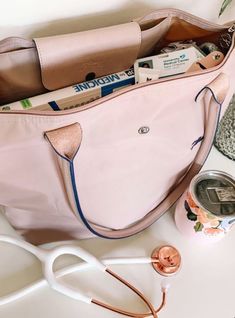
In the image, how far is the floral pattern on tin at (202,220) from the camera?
512mm

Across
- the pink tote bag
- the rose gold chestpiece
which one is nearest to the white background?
the pink tote bag

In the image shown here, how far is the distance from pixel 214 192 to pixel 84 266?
0.19m

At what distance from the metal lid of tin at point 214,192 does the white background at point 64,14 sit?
0.25 m

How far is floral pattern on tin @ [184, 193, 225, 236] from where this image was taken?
0.51 m

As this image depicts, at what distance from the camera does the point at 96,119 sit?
0.43m

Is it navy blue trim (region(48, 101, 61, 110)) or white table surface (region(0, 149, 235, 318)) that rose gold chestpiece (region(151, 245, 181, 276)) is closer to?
white table surface (region(0, 149, 235, 318))

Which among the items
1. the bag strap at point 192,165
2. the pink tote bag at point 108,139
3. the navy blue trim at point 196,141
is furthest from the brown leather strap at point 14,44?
the navy blue trim at point 196,141

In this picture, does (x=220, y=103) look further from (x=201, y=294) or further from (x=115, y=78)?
(x=201, y=294)

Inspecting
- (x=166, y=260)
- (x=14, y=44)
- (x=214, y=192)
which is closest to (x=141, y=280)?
(x=166, y=260)

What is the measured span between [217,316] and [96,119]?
28 centimetres

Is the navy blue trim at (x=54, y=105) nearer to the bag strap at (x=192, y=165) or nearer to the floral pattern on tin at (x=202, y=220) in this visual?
the bag strap at (x=192, y=165)

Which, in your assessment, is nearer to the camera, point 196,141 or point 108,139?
point 108,139

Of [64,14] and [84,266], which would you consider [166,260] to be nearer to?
[84,266]

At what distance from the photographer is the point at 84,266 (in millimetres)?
518
